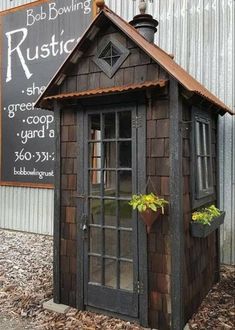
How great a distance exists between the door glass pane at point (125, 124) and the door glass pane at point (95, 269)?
148 cm

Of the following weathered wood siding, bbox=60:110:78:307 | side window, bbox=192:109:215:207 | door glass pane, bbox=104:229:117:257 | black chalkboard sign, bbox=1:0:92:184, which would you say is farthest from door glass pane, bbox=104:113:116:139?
black chalkboard sign, bbox=1:0:92:184

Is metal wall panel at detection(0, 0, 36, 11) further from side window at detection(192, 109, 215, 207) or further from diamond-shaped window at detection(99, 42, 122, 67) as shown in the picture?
side window at detection(192, 109, 215, 207)

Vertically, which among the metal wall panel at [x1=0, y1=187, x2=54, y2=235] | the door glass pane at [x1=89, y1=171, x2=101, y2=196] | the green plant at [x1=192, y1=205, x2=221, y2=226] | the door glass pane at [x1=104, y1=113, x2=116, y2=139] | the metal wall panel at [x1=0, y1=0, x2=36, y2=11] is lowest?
the metal wall panel at [x1=0, y1=187, x2=54, y2=235]

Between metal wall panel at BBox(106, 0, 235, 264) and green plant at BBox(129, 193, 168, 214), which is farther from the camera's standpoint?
metal wall panel at BBox(106, 0, 235, 264)

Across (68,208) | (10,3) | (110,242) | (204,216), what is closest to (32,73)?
(10,3)

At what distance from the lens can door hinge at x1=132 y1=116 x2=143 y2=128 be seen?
363 centimetres

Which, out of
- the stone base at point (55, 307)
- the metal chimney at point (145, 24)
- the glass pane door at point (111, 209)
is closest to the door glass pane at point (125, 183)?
the glass pane door at point (111, 209)

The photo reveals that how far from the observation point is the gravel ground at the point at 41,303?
376cm

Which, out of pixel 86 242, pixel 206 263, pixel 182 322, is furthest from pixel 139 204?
pixel 206 263

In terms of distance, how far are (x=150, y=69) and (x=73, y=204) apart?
71.3 inches

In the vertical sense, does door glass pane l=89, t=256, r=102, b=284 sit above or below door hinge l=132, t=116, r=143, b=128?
below

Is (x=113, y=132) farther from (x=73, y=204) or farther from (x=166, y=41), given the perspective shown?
(x=166, y=41)

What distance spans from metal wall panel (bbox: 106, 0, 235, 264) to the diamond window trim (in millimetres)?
2338

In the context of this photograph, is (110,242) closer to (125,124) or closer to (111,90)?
(125,124)
